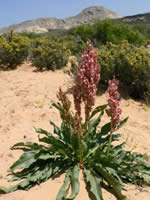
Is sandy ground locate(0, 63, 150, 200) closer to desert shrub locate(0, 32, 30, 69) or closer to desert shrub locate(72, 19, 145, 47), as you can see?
desert shrub locate(0, 32, 30, 69)

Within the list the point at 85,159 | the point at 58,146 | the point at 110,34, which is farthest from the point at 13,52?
the point at 85,159

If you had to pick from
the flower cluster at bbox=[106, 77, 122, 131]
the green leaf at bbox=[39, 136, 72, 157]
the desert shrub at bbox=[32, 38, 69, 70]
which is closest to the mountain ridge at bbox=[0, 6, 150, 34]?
the desert shrub at bbox=[32, 38, 69, 70]

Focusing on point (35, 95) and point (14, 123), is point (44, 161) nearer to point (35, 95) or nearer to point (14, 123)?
point (14, 123)

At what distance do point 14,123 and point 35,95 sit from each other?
1779 millimetres

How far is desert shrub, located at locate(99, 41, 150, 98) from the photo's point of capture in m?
7.41

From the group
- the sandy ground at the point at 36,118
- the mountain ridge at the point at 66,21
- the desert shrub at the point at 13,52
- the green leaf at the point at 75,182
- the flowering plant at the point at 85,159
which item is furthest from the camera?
the mountain ridge at the point at 66,21

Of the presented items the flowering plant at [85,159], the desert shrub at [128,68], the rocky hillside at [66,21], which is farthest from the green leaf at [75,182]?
the rocky hillside at [66,21]

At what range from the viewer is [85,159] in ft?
12.0

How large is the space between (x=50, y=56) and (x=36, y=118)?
4611mm

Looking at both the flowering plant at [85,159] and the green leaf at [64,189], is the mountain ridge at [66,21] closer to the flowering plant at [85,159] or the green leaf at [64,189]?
the flowering plant at [85,159]

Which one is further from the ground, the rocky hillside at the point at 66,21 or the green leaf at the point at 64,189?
the rocky hillside at the point at 66,21

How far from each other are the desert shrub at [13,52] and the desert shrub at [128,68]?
4.20 m

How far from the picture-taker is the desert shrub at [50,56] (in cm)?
995

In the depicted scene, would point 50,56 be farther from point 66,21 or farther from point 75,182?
point 66,21
